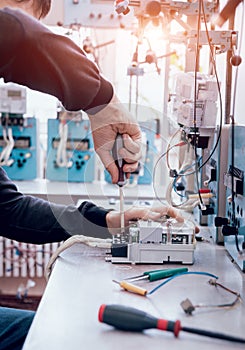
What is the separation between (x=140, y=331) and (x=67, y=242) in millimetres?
491

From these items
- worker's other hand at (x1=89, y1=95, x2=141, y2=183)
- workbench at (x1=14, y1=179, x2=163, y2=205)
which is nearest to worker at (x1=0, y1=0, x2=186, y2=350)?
worker's other hand at (x1=89, y1=95, x2=141, y2=183)

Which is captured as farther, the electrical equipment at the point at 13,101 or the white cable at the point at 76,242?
the electrical equipment at the point at 13,101

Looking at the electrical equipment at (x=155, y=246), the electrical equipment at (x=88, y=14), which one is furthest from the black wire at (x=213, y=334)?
the electrical equipment at (x=88, y=14)

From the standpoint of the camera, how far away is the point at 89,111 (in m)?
1.05

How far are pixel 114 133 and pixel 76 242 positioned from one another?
1.16ft

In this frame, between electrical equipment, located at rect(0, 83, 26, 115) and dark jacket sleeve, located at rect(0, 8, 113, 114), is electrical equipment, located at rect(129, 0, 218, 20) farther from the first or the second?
electrical equipment, located at rect(0, 83, 26, 115)

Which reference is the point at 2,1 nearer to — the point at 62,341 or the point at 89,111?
the point at 89,111

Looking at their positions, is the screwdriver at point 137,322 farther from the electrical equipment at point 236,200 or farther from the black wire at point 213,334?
the electrical equipment at point 236,200

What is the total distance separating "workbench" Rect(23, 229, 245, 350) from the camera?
0.77 metres

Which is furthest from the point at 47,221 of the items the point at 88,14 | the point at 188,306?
the point at 88,14

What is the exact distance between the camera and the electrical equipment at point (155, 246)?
1.19 meters

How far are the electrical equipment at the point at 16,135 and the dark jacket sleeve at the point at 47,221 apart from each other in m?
1.47

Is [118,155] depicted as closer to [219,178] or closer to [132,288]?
[132,288]

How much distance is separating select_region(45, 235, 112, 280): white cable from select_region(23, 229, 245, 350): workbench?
0.02 metres
